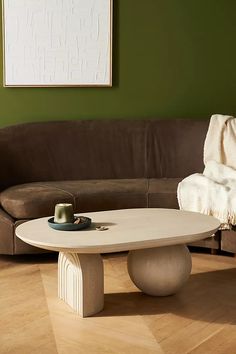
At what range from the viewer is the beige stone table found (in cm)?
287

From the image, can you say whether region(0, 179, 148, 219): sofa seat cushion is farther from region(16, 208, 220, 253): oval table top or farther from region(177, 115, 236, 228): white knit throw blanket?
region(16, 208, 220, 253): oval table top

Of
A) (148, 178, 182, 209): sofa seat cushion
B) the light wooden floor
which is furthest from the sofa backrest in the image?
the light wooden floor

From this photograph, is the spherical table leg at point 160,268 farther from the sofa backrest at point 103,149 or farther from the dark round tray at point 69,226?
the sofa backrest at point 103,149

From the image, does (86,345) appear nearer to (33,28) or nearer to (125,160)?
(125,160)

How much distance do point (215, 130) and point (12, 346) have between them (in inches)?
102

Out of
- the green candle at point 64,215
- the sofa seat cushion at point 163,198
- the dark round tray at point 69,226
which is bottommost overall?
the sofa seat cushion at point 163,198

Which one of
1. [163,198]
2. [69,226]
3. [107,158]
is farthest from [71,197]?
[69,226]

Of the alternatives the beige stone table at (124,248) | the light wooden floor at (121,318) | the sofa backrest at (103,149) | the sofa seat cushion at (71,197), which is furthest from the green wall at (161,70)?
the beige stone table at (124,248)

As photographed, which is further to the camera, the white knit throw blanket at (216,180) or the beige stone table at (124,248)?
the white knit throw blanket at (216,180)

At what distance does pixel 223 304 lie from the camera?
3125 mm

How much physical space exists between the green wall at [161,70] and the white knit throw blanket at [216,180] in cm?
50

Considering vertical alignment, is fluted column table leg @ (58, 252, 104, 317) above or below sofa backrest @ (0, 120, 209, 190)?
below

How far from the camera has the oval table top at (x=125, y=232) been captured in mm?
2830

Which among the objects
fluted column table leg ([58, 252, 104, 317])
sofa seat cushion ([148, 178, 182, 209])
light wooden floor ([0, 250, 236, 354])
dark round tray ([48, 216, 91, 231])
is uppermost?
dark round tray ([48, 216, 91, 231])
